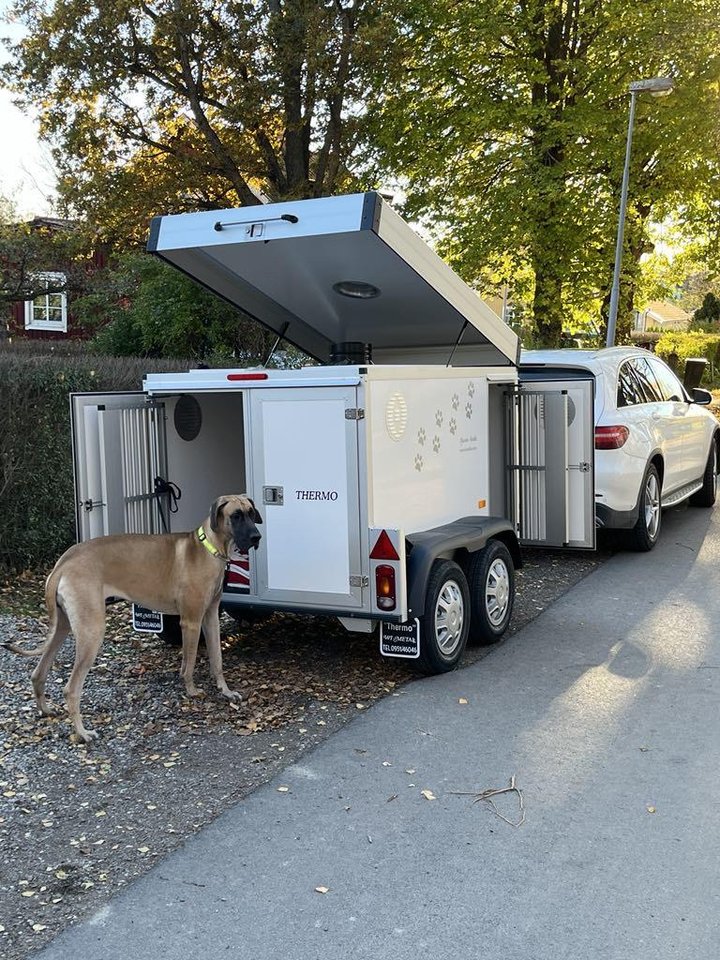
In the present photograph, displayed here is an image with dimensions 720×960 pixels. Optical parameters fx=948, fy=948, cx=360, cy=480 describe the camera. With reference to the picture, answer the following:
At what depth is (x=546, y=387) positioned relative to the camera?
298 inches

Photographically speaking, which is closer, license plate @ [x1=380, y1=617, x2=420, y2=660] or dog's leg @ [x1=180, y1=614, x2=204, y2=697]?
dog's leg @ [x1=180, y1=614, x2=204, y2=697]

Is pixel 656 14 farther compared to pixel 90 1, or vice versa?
pixel 656 14

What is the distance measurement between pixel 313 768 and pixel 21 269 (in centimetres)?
1586

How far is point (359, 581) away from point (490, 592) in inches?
54.2

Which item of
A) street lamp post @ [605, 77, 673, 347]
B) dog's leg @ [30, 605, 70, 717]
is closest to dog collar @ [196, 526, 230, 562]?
dog's leg @ [30, 605, 70, 717]

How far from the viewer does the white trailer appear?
5445mm

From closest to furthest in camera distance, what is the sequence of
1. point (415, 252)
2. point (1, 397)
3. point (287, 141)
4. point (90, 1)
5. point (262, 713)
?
point (262, 713), point (415, 252), point (1, 397), point (90, 1), point (287, 141)

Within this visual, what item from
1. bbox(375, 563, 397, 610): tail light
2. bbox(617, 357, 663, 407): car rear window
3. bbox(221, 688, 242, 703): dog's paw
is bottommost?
bbox(221, 688, 242, 703): dog's paw

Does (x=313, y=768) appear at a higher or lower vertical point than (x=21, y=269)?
lower

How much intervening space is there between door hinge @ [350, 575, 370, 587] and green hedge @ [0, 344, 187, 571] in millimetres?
3458

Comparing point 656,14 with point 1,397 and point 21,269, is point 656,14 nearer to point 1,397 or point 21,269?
point 21,269

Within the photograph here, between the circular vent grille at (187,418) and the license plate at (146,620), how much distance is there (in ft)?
4.12

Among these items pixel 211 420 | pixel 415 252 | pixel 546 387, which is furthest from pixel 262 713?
pixel 546 387

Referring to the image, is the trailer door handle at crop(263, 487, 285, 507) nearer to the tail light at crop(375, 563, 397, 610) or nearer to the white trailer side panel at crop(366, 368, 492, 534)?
the white trailer side panel at crop(366, 368, 492, 534)
